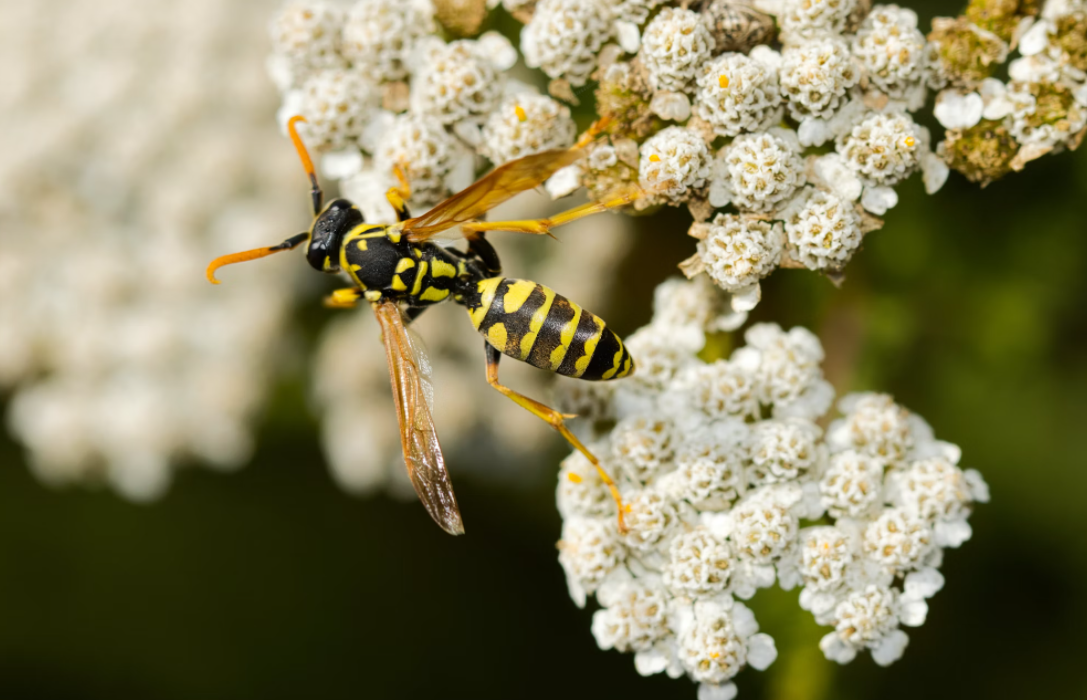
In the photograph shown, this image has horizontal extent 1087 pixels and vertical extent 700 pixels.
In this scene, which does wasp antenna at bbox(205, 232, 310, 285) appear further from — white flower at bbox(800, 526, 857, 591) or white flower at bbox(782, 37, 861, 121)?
white flower at bbox(800, 526, 857, 591)

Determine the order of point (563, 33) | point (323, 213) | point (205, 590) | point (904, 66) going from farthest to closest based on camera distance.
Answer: point (205, 590)
point (323, 213)
point (563, 33)
point (904, 66)

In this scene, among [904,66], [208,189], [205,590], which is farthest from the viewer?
[205,590]

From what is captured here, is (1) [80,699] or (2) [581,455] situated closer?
(2) [581,455]

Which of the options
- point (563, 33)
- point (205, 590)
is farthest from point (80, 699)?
point (563, 33)

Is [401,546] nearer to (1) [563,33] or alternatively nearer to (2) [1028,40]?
(1) [563,33]

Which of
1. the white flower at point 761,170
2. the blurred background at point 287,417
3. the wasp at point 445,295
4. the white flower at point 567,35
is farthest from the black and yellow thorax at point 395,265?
the white flower at point 761,170

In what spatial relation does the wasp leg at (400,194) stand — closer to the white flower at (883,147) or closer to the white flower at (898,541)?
the white flower at (883,147)
